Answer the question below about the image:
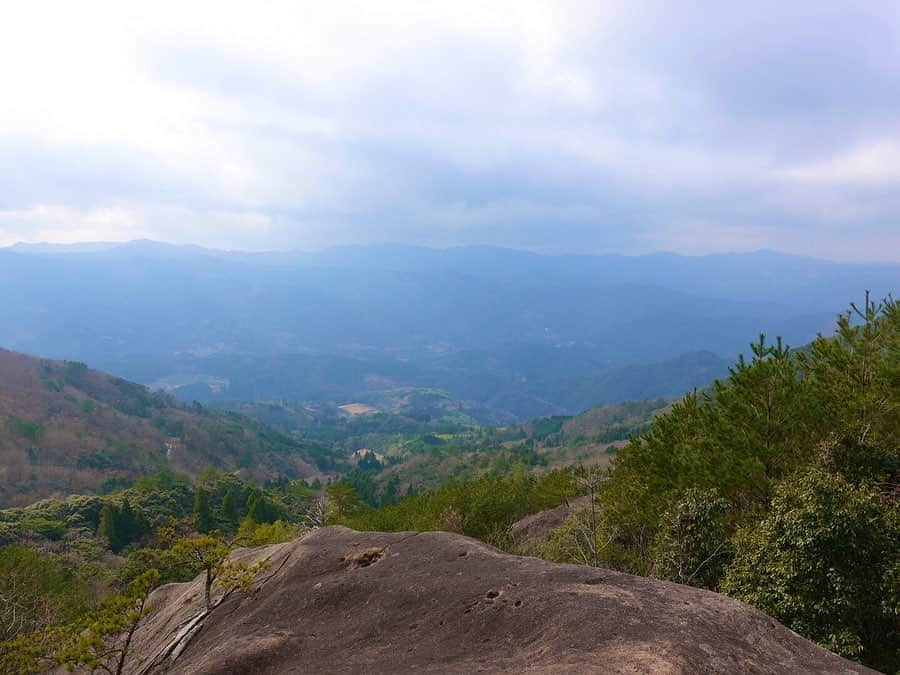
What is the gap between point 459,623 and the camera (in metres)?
11.1

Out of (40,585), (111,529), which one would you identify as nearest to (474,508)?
(40,585)

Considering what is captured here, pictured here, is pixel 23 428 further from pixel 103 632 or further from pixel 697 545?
pixel 697 545

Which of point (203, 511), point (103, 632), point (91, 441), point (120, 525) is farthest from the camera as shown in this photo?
point (91, 441)

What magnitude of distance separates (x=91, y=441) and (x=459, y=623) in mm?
174039

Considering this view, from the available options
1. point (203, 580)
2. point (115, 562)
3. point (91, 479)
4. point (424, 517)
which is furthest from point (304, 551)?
point (91, 479)

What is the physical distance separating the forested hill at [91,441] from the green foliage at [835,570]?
143767mm

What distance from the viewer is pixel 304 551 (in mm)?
16859

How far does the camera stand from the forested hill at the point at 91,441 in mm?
129125

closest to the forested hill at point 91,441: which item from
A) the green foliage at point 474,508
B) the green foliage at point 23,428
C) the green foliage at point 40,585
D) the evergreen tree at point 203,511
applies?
the green foliage at point 23,428

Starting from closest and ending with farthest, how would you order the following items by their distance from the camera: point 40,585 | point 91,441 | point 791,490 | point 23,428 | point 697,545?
point 791,490 → point 697,545 → point 40,585 → point 23,428 → point 91,441

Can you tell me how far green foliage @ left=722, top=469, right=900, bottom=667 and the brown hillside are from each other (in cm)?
599

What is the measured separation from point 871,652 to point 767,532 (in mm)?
3683

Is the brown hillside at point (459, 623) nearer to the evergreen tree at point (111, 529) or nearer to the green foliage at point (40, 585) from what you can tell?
the green foliage at point (40, 585)

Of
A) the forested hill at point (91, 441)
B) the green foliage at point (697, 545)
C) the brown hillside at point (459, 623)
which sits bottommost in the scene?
the forested hill at point (91, 441)
